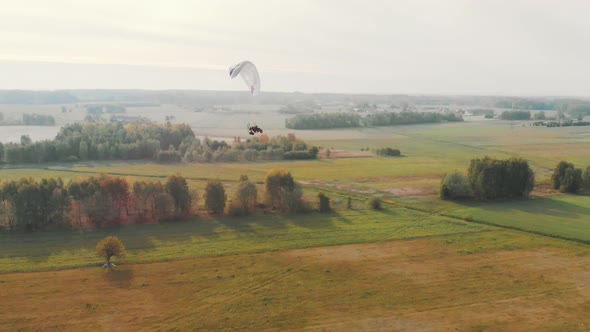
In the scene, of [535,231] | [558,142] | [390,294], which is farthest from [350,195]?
[558,142]

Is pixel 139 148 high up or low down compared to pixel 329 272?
up

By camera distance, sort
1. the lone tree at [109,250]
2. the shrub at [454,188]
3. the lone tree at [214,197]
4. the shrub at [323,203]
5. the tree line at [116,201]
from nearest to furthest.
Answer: the lone tree at [109,250] < the tree line at [116,201] < the lone tree at [214,197] < the shrub at [323,203] < the shrub at [454,188]

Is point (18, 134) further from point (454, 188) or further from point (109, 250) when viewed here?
point (454, 188)

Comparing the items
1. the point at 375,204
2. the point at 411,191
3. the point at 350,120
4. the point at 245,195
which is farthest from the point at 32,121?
the point at 375,204

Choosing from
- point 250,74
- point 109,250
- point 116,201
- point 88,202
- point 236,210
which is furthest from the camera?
point 236,210

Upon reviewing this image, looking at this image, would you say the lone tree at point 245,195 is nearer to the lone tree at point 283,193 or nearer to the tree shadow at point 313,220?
the lone tree at point 283,193

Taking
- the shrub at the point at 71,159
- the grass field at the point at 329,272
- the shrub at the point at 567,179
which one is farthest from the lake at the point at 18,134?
the shrub at the point at 567,179

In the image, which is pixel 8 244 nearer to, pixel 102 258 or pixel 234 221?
pixel 102 258

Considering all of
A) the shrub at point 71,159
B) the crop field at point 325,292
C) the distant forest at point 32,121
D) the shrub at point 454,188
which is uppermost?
the distant forest at point 32,121
